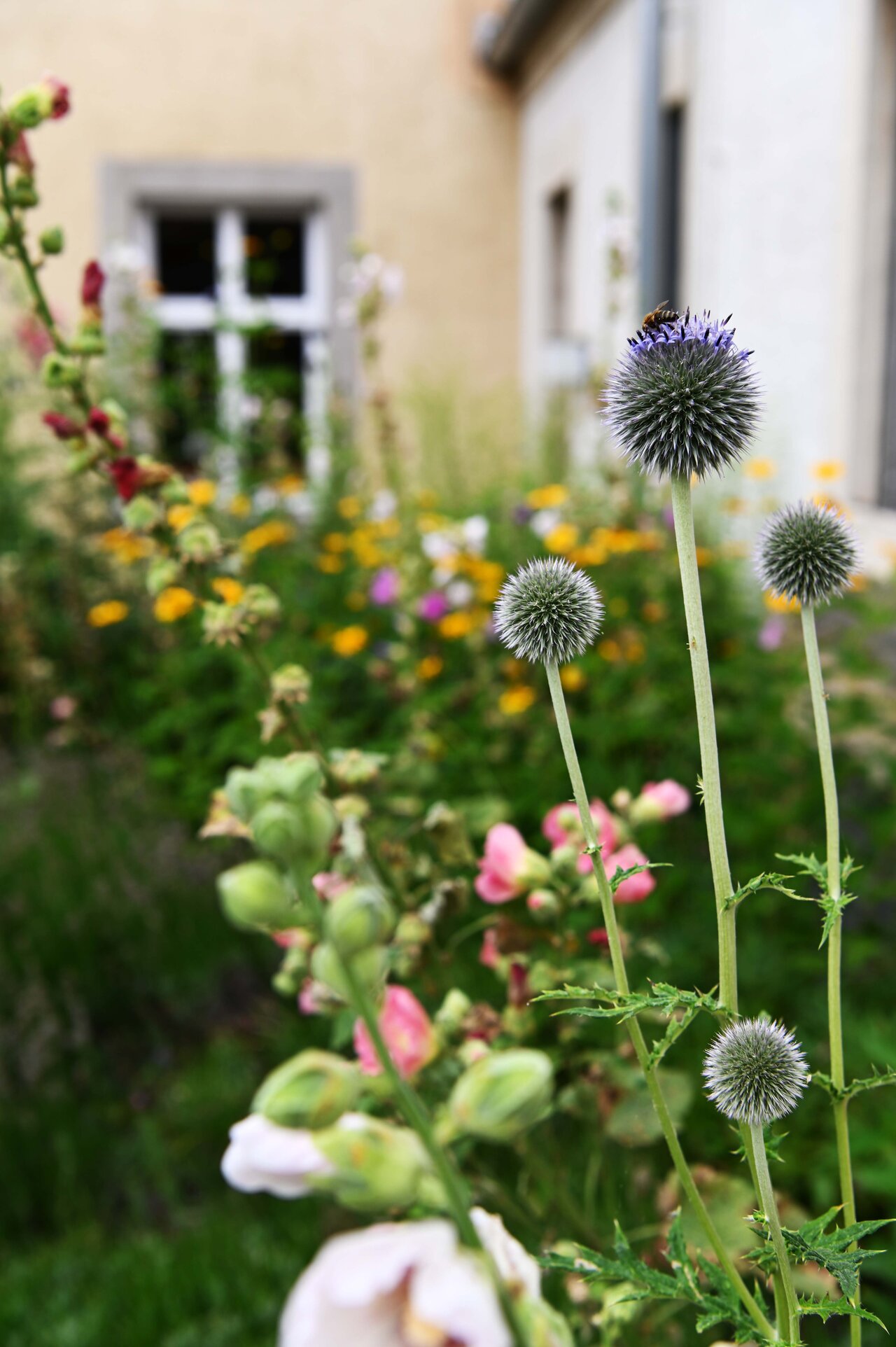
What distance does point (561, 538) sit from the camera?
312 centimetres

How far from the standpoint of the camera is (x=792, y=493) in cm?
443

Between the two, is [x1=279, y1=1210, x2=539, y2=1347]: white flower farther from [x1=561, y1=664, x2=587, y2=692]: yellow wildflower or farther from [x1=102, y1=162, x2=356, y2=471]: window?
[x1=102, y1=162, x2=356, y2=471]: window

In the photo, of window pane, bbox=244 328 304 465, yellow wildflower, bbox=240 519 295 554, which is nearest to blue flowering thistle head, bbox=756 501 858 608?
yellow wildflower, bbox=240 519 295 554

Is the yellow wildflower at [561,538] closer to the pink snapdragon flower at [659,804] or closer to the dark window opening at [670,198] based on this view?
the pink snapdragon flower at [659,804]

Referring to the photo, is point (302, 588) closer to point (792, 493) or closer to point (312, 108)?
point (792, 493)

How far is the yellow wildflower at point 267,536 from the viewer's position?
4.34 m

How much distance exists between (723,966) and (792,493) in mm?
4061

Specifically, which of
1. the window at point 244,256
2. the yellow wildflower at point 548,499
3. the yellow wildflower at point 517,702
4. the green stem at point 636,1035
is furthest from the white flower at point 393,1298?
the window at point 244,256

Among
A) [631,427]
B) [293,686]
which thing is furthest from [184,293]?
[631,427]

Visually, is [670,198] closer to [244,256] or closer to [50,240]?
[244,256]

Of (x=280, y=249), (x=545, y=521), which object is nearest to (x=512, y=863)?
(x=545, y=521)

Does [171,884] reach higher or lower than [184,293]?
lower

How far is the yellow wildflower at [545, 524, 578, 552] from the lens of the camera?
312 centimetres

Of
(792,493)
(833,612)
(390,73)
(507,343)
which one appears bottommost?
(833,612)
